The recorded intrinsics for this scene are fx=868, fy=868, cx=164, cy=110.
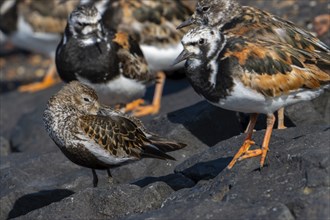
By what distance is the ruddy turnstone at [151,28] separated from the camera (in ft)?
33.7

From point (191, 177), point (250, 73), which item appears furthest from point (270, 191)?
point (191, 177)

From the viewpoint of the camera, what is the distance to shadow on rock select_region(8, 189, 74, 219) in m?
7.26

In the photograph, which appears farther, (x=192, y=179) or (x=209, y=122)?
(x=209, y=122)

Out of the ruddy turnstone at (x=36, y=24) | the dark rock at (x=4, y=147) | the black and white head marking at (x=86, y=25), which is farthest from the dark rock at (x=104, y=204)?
the ruddy turnstone at (x=36, y=24)

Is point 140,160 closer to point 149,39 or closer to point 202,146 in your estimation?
point 202,146

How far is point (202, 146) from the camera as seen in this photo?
26.7 feet

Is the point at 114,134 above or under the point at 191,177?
above

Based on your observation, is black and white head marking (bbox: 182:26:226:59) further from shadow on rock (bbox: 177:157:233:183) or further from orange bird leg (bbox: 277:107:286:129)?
orange bird leg (bbox: 277:107:286:129)

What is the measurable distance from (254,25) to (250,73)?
4.11ft

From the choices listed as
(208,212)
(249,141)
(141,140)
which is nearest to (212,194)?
(208,212)

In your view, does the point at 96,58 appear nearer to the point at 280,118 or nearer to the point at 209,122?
the point at 209,122

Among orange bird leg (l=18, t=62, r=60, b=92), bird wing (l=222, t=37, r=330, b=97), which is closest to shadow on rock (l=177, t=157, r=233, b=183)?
bird wing (l=222, t=37, r=330, b=97)

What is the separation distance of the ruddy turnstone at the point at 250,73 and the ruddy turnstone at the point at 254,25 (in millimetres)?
497

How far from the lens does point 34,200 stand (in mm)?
7355
